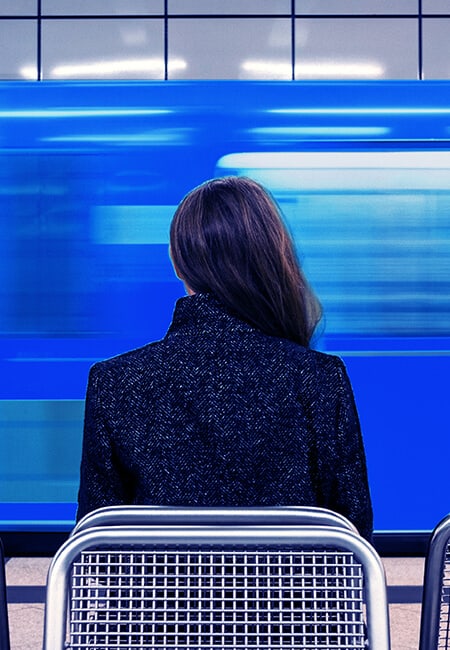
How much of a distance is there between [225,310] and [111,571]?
50cm

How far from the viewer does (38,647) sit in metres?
3.33

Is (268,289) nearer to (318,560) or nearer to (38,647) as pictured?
(318,560)

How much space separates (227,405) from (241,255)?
250mm

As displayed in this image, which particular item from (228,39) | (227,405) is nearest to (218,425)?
(227,405)

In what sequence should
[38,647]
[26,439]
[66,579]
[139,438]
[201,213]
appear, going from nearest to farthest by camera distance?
[66,579]
[139,438]
[201,213]
[38,647]
[26,439]

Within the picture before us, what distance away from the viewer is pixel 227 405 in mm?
1511

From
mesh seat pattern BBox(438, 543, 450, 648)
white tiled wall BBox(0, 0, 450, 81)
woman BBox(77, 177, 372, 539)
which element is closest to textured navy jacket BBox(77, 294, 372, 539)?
woman BBox(77, 177, 372, 539)

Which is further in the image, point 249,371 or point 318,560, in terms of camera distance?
point 249,371

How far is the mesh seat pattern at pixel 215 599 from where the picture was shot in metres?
1.21

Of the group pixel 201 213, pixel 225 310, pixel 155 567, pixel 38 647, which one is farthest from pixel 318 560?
pixel 38 647

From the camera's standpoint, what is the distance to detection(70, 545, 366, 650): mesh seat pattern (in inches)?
47.4

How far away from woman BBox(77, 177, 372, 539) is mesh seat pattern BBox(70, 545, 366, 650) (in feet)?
0.90

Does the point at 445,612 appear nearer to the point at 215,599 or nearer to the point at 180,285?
the point at 215,599

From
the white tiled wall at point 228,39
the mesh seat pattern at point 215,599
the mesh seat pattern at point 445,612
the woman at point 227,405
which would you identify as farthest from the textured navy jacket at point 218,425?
the white tiled wall at point 228,39
